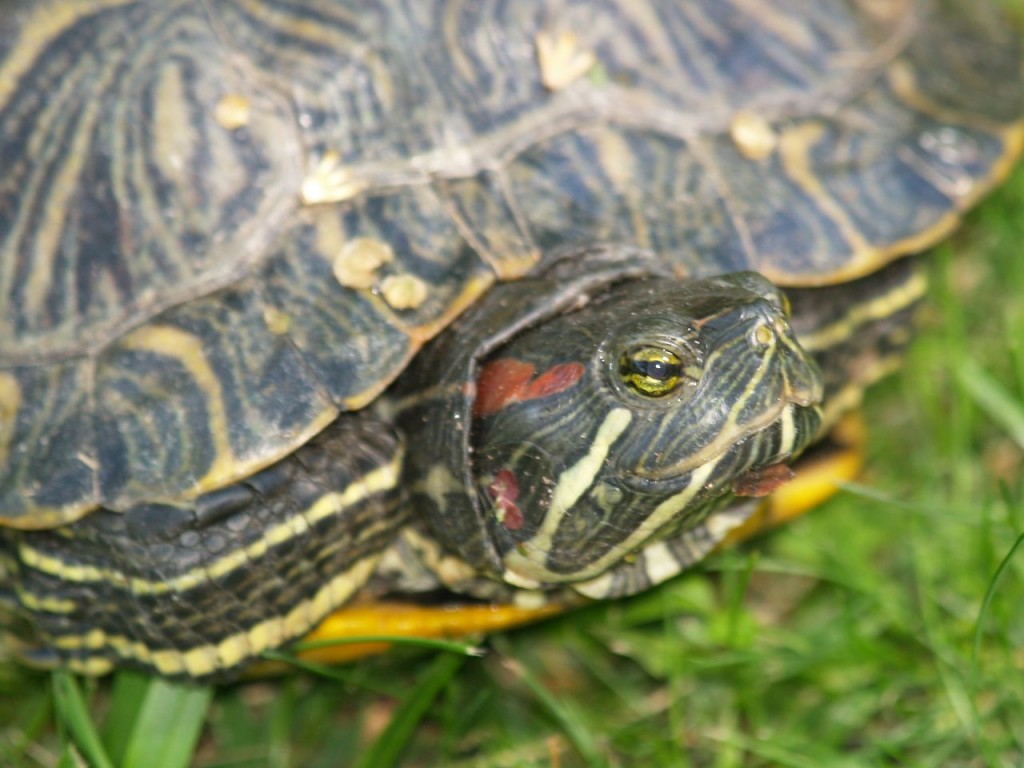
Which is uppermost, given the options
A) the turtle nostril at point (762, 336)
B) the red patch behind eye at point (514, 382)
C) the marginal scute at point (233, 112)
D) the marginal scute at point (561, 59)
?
the marginal scute at point (233, 112)

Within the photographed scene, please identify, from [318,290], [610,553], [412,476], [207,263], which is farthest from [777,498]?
[207,263]

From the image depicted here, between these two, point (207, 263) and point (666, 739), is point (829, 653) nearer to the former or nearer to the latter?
point (666, 739)

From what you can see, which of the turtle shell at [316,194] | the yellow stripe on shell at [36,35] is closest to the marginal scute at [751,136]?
the turtle shell at [316,194]

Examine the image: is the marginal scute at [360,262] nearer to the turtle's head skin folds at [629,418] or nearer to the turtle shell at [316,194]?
the turtle shell at [316,194]

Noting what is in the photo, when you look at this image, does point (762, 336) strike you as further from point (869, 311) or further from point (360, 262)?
point (869, 311)

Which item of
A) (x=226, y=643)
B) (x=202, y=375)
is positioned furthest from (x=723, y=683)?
(x=202, y=375)

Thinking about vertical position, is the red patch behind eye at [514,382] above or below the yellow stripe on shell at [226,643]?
above
